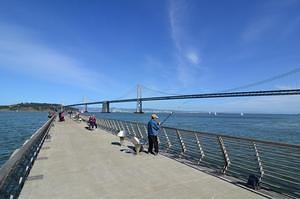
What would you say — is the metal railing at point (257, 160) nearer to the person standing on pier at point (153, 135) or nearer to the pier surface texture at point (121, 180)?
the pier surface texture at point (121, 180)

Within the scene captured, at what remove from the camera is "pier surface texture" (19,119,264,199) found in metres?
5.37

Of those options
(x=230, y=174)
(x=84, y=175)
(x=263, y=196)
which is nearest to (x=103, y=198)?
(x=84, y=175)

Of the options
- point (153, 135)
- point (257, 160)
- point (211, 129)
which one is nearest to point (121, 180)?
point (257, 160)

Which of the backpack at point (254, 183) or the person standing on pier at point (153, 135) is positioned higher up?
the person standing on pier at point (153, 135)

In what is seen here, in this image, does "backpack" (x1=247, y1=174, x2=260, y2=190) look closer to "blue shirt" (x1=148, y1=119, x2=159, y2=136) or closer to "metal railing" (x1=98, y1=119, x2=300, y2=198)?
"metal railing" (x1=98, y1=119, x2=300, y2=198)

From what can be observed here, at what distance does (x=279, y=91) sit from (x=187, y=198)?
54081 mm

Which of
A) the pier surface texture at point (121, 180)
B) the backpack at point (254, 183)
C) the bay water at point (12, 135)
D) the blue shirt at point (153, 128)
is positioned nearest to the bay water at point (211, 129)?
the bay water at point (12, 135)

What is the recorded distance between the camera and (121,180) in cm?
637

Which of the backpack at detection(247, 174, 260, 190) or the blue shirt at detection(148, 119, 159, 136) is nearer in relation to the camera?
the backpack at detection(247, 174, 260, 190)

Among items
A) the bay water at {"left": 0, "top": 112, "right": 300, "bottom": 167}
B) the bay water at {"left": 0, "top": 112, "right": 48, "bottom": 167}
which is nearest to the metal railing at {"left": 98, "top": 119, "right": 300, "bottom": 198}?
the bay water at {"left": 0, "top": 112, "right": 300, "bottom": 167}

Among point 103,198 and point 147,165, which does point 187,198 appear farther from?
point 147,165

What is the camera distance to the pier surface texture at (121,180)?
5367 millimetres

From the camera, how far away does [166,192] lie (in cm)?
544

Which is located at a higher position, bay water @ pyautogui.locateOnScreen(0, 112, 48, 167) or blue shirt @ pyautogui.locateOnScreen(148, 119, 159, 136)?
blue shirt @ pyautogui.locateOnScreen(148, 119, 159, 136)
